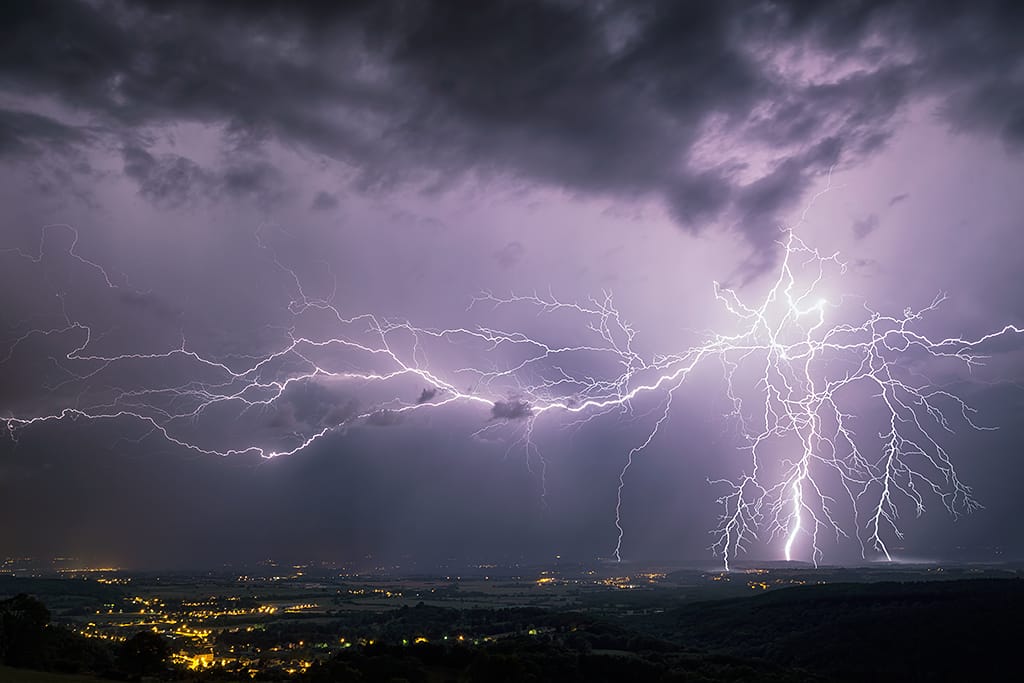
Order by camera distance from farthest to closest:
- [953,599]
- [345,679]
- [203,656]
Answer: [953,599] < [203,656] < [345,679]

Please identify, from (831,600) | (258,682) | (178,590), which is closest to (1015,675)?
(831,600)

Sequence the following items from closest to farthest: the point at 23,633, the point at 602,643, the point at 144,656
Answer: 1. the point at 23,633
2. the point at 144,656
3. the point at 602,643

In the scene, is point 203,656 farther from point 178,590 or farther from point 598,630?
point 178,590

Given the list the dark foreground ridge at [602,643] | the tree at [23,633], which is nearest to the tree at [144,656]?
the dark foreground ridge at [602,643]

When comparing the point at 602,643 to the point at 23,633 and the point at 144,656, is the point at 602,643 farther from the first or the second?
the point at 23,633

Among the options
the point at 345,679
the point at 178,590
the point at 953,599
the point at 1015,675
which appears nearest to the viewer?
the point at 345,679

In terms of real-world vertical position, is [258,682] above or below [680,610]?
above

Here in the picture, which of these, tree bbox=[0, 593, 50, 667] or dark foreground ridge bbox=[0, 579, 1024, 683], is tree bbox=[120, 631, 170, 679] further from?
tree bbox=[0, 593, 50, 667]

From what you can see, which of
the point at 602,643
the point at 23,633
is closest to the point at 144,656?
the point at 23,633

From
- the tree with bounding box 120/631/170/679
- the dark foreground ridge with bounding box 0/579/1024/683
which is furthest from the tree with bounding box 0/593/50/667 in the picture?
the tree with bounding box 120/631/170/679
